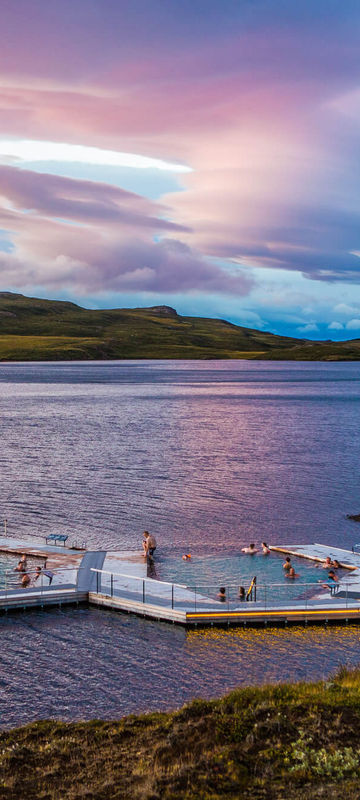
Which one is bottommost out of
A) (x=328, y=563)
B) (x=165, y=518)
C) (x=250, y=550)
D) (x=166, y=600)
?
(x=165, y=518)

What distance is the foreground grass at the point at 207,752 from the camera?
1548cm

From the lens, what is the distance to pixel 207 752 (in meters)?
17.0

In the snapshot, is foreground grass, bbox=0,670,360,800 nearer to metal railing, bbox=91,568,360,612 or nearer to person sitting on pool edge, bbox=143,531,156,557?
metal railing, bbox=91,568,360,612

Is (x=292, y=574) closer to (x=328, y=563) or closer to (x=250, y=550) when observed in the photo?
(x=328, y=563)

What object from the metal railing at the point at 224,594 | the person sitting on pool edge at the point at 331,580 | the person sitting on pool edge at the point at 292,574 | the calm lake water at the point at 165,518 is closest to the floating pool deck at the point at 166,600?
the metal railing at the point at 224,594

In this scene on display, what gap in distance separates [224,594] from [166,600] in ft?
9.65

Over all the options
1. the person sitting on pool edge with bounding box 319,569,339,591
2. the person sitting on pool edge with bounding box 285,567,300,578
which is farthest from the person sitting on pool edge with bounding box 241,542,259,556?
the person sitting on pool edge with bounding box 319,569,339,591

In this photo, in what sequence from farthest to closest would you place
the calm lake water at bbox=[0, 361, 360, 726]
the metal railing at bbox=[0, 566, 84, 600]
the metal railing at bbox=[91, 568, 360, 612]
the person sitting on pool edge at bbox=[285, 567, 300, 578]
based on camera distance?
the person sitting on pool edge at bbox=[285, 567, 300, 578] < the metal railing at bbox=[0, 566, 84, 600] < the metal railing at bbox=[91, 568, 360, 612] < the calm lake water at bbox=[0, 361, 360, 726]

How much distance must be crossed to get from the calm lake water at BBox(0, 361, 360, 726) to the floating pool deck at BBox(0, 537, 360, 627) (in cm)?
86

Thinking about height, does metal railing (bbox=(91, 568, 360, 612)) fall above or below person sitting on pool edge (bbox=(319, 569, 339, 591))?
below

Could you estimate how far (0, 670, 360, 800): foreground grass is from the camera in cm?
1548

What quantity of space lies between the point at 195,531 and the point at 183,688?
25.5 m

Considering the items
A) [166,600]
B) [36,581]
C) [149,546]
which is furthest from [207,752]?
[149,546]

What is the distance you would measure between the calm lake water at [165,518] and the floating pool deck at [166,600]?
86cm
